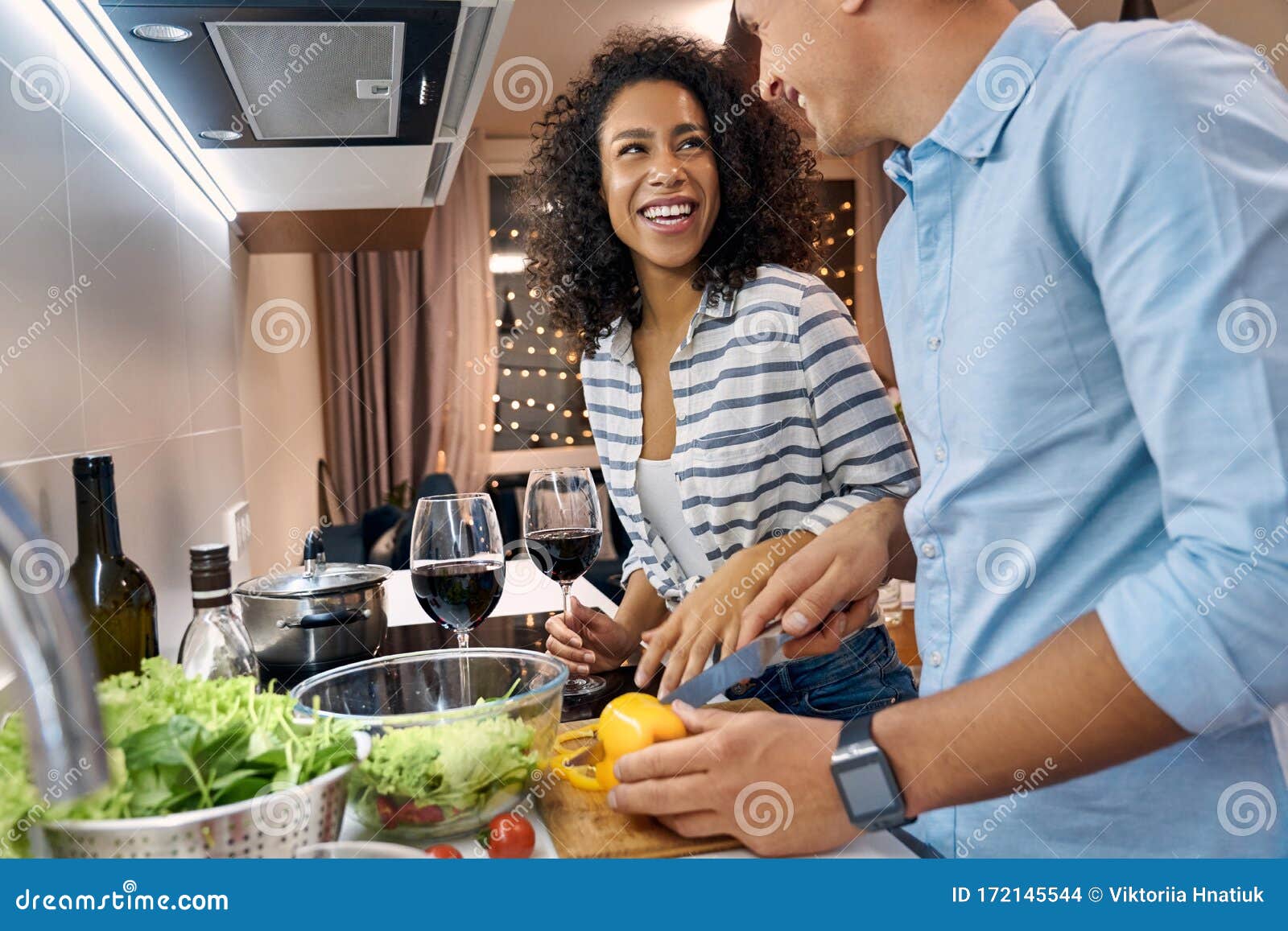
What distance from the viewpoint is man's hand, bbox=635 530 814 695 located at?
0.72 meters

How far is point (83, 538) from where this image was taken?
73 cm

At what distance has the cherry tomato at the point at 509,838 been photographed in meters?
0.52

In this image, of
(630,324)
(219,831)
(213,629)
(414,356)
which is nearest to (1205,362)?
(219,831)

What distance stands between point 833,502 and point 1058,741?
55 cm

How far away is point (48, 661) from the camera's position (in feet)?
0.87

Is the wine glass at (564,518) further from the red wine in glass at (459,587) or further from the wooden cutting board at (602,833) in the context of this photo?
the wooden cutting board at (602,833)

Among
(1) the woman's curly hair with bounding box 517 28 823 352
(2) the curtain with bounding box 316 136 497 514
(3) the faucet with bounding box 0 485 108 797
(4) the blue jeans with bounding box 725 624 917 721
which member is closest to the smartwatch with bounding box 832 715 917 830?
(3) the faucet with bounding box 0 485 108 797

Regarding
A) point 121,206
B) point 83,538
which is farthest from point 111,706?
point 121,206

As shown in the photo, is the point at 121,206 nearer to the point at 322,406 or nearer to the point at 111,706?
the point at 111,706

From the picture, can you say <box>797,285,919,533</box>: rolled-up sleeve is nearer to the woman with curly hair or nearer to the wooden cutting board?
the woman with curly hair

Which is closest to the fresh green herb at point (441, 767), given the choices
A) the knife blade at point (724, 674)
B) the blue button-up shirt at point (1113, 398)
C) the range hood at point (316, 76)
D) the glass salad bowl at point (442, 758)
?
the glass salad bowl at point (442, 758)

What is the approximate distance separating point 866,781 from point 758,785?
2.2 inches

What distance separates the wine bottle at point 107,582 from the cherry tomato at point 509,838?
331 millimetres
